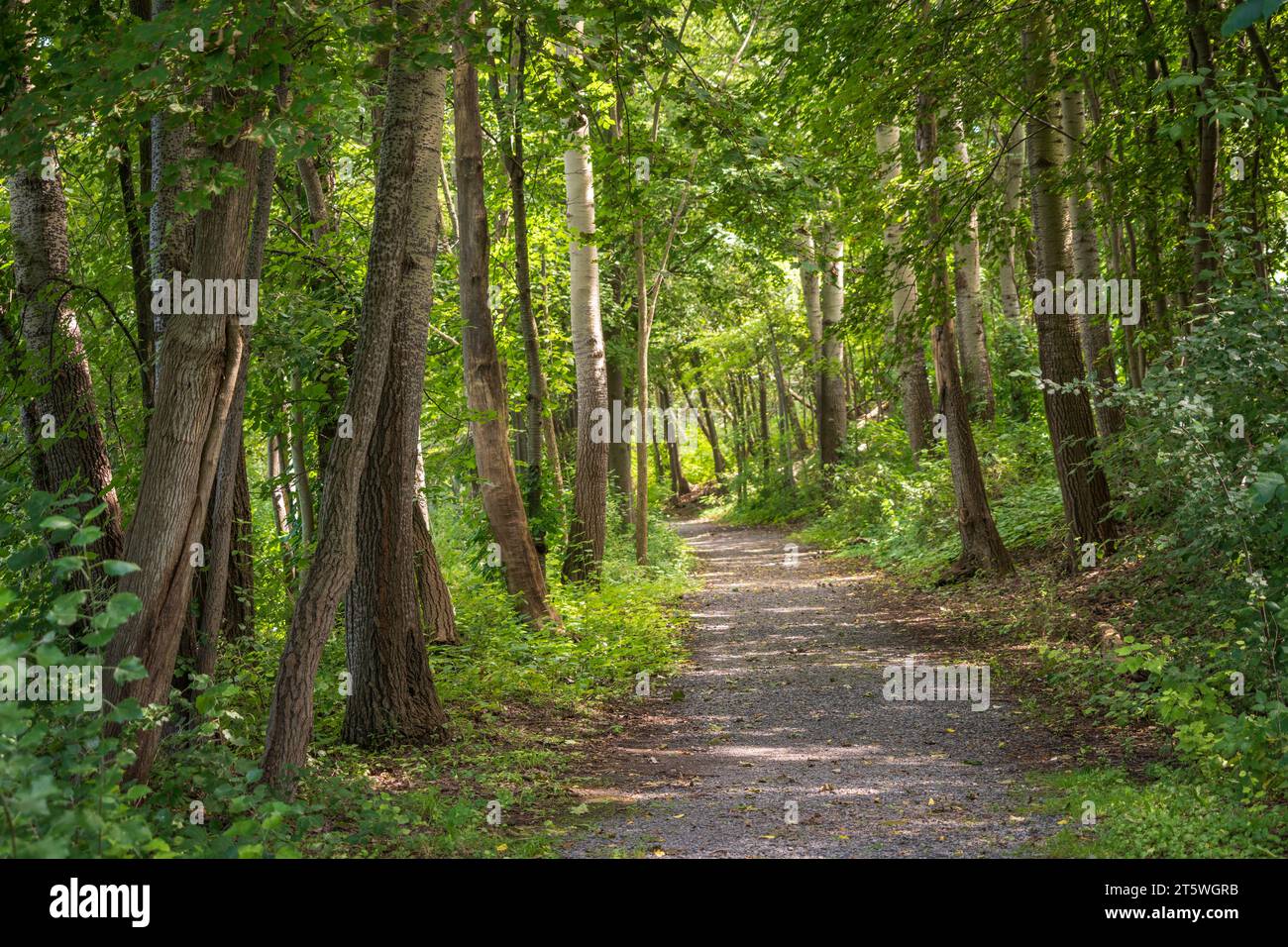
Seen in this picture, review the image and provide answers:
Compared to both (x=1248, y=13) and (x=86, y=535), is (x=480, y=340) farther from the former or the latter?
(x=1248, y=13)

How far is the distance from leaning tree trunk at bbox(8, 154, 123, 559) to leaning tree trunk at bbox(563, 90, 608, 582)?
7.46 metres

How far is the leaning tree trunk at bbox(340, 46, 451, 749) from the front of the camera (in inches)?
302

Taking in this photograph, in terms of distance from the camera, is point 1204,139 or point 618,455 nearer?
point 1204,139

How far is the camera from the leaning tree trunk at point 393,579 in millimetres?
7672

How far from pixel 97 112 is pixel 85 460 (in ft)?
8.19

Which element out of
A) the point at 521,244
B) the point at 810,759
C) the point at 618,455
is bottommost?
the point at 810,759

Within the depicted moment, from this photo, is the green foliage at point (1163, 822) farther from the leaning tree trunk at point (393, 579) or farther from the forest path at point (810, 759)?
the leaning tree trunk at point (393, 579)

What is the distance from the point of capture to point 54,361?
265 inches

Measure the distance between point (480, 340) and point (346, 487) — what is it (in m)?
5.06

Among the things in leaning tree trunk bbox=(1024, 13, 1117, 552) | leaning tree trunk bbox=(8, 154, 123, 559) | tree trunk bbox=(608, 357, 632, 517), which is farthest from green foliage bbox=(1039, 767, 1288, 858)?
tree trunk bbox=(608, 357, 632, 517)

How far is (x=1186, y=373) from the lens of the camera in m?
7.07

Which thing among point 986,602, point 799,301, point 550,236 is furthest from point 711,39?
point 986,602

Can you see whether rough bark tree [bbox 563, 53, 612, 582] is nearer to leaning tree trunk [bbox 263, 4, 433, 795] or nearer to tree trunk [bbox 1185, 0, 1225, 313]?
leaning tree trunk [bbox 263, 4, 433, 795]

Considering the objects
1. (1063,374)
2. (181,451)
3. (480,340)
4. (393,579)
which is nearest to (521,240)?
(480,340)
